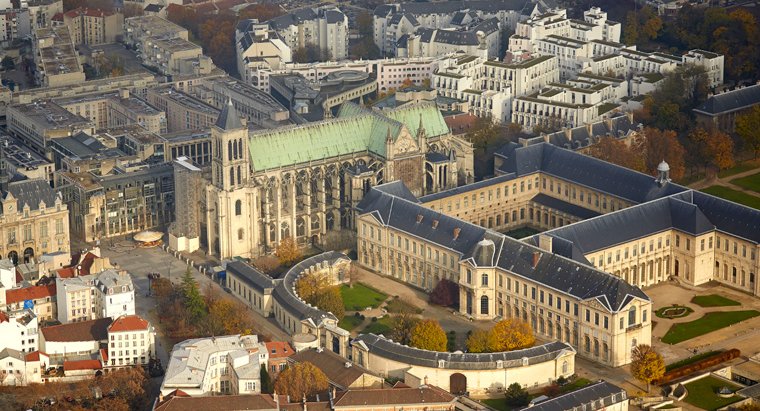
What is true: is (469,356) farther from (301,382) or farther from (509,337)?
(301,382)

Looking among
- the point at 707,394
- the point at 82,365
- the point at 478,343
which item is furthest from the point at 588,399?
the point at 82,365

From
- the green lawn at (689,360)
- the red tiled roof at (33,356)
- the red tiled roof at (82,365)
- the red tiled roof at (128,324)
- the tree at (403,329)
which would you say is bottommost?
the red tiled roof at (82,365)

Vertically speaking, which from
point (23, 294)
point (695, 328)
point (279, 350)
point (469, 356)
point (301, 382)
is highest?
point (23, 294)

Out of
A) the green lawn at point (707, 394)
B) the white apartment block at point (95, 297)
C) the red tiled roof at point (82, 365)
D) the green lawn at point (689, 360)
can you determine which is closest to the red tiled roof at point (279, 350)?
the red tiled roof at point (82, 365)

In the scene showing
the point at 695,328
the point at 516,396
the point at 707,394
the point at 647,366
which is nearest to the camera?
the point at 516,396

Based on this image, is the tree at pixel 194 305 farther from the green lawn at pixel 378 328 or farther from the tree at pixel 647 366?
the tree at pixel 647 366
